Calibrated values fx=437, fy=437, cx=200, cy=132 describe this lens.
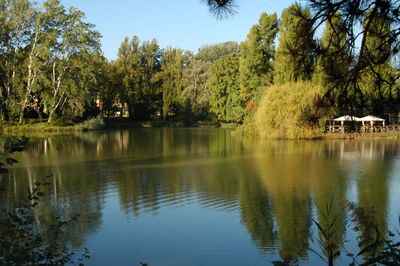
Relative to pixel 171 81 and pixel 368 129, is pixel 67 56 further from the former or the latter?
pixel 368 129

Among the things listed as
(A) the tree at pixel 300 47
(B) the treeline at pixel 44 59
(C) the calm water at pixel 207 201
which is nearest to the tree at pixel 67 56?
(B) the treeline at pixel 44 59

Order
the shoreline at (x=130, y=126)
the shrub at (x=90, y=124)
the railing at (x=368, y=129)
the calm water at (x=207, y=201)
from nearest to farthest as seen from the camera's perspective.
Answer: the calm water at (x=207, y=201) → the shoreline at (x=130, y=126) → the railing at (x=368, y=129) → the shrub at (x=90, y=124)

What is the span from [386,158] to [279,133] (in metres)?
10.0

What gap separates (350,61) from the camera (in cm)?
435

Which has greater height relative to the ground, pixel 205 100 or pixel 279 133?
pixel 205 100

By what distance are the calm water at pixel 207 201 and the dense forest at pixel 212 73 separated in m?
2.30

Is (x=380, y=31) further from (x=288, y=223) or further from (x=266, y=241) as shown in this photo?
(x=288, y=223)

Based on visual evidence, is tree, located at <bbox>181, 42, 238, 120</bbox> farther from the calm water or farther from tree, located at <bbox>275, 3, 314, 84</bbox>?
tree, located at <bbox>275, 3, 314, 84</bbox>

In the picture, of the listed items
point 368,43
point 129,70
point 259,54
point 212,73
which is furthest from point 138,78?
point 368,43

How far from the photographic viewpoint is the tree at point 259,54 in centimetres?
3369

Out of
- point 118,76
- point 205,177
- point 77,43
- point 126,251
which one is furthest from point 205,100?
point 126,251

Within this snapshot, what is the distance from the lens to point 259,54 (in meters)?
33.8

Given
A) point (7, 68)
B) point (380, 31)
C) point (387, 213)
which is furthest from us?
point (7, 68)

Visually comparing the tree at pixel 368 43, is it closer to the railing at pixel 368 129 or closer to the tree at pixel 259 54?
the railing at pixel 368 129
